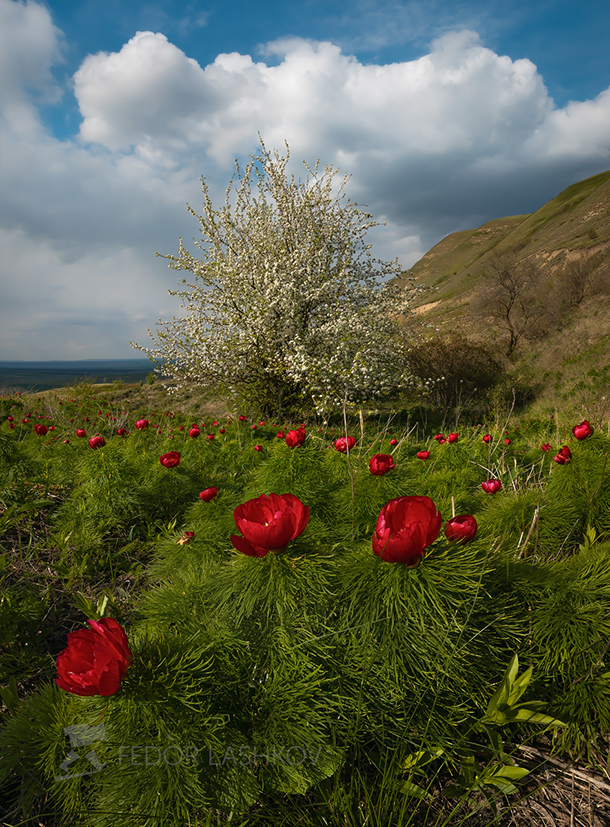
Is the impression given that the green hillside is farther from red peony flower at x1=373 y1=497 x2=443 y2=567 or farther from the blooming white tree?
red peony flower at x1=373 y1=497 x2=443 y2=567

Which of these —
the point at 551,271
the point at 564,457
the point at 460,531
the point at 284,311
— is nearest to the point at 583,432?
the point at 564,457

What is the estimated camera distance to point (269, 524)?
1016 mm

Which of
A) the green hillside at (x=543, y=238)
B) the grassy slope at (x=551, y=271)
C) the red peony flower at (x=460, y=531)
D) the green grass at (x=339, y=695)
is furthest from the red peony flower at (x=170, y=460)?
the green hillside at (x=543, y=238)

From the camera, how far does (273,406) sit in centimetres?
1044

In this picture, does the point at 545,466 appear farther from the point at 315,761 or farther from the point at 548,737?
the point at 315,761

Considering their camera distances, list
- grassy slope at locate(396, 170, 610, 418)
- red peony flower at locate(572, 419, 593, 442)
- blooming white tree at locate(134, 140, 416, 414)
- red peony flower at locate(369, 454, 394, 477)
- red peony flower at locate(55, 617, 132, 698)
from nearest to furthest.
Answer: red peony flower at locate(55, 617, 132, 698) → red peony flower at locate(369, 454, 394, 477) → red peony flower at locate(572, 419, 593, 442) → blooming white tree at locate(134, 140, 416, 414) → grassy slope at locate(396, 170, 610, 418)

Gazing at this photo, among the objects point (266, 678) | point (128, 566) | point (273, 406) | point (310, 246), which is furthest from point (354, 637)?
point (310, 246)

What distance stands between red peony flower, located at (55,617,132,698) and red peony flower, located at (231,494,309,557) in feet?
1.05

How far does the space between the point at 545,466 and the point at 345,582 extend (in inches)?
128

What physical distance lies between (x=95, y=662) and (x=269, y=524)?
1.50 feet

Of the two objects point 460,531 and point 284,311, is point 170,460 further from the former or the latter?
point 284,311

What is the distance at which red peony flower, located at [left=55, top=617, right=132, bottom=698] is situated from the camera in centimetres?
81

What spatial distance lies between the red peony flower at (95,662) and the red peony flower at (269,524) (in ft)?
1.05

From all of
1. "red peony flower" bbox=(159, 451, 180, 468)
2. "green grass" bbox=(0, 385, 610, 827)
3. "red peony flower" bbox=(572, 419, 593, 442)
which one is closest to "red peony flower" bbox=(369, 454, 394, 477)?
"green grass" bbox=(0, 385, 610, 827)
